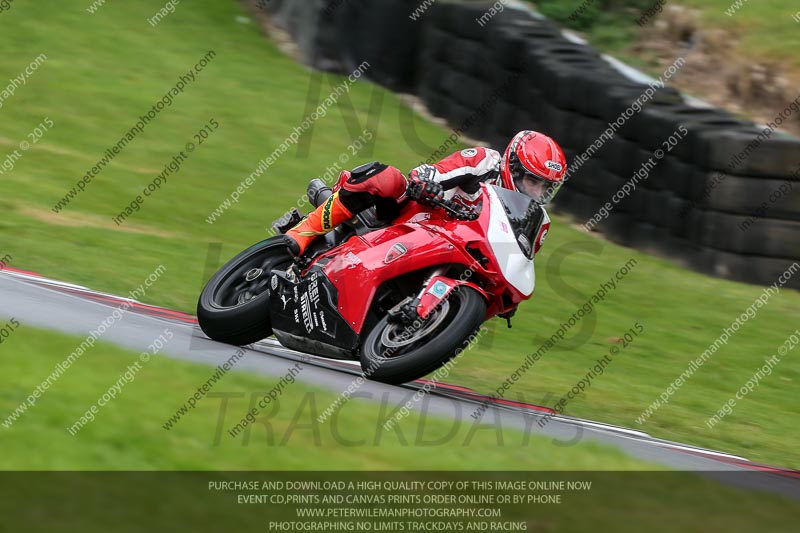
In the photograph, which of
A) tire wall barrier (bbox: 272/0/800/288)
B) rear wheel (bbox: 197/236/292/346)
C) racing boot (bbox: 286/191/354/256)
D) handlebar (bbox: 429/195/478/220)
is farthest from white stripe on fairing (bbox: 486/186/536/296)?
tire wall barrier (bbox: 272/0/800/288)

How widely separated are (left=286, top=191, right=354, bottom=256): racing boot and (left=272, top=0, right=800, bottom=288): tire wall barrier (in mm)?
6182

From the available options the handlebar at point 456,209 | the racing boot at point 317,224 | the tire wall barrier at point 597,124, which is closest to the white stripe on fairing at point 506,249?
the handlebar at point 456,209

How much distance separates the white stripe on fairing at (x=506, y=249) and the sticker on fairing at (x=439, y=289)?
0.40m

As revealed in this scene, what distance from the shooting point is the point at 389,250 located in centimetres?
710

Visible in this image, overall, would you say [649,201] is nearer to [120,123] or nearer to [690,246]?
[690,246]

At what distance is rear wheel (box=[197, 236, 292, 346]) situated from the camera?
7672 millimetres

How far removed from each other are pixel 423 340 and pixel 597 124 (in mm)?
8010

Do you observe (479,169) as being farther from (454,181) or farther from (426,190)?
(426,190)

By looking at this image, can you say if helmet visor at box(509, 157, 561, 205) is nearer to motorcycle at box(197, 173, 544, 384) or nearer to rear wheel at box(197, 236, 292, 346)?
motorcycle at box(197, 173, 544, 384)

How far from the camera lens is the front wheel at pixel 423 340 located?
6.42 m

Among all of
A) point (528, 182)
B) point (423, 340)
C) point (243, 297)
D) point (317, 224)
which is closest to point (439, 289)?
point (423, 340)

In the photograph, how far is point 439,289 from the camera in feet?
22.0
